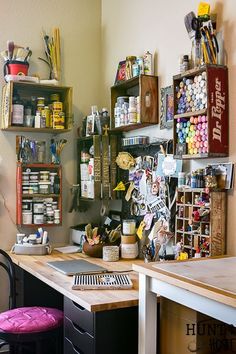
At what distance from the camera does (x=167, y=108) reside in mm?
2586

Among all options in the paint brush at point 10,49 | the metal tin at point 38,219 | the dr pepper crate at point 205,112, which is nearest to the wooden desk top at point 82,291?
the metal tin at point 38,219

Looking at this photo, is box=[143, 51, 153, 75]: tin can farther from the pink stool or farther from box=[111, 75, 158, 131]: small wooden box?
the pink stool

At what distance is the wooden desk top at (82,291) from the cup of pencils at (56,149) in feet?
2.22

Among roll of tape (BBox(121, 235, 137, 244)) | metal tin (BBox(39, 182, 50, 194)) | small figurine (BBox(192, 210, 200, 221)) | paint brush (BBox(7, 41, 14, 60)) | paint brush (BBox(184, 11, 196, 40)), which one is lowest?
roll of tape (BBox(121, 235, 137, 244))

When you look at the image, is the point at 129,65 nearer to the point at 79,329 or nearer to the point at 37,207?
the point at 37,207

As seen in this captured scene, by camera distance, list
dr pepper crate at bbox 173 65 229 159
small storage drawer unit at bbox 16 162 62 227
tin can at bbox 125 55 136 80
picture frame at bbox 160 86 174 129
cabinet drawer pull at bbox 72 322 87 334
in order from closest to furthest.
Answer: cabinet drawer pull at bbox 72 322 87 334 < dr pepper crate at bbox 173 65 229 159 < picture frame at bbox 160 86 174 129 < tin can at bbox 125 55 136 80 < small storage drawer unit at bbox 16 162 62 227

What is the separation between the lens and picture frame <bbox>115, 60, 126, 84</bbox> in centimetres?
297

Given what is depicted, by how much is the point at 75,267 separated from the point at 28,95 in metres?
1.41

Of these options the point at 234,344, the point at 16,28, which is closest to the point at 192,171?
the point at 234,344

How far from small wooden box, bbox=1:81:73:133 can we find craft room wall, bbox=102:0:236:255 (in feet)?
1.22

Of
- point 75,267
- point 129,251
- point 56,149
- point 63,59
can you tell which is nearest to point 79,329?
point 75,267

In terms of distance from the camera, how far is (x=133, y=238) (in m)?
2.76

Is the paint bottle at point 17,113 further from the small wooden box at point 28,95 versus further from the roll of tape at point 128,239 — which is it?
the roll of tape at point 128,239

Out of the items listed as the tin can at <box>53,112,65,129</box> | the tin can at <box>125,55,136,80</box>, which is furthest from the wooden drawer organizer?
the tin can at <box>53,112,65,129</box>
